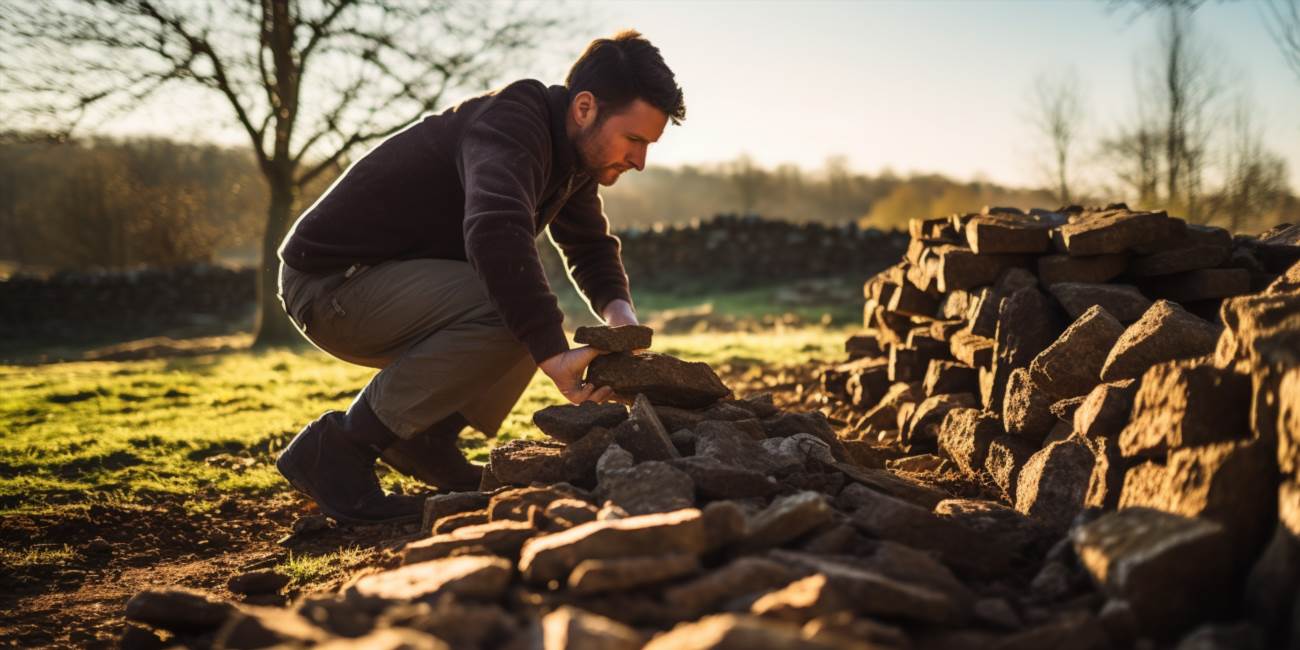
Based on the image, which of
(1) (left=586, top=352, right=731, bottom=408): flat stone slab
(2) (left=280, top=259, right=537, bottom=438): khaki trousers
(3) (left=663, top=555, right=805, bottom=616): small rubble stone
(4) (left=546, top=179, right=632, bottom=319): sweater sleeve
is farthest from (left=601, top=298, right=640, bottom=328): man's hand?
(3) (left=663, top=555, right=805, bottom=616): small rubble stone

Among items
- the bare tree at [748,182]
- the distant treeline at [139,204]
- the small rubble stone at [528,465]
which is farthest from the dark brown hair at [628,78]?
the bare tree at [748,182]

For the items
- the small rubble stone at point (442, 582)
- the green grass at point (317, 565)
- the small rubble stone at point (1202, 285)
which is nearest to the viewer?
the small rubble stone at point (442, 582)

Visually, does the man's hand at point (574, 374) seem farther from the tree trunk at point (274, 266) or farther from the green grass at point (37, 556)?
the tree trunk at point (274, 266)

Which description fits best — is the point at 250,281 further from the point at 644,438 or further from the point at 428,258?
the point at 644,438

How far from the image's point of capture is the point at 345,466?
335 centimetres

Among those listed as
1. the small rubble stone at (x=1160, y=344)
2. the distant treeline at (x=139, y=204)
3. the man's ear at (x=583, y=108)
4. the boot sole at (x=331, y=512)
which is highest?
the distant treeline at (x=139, y=204)

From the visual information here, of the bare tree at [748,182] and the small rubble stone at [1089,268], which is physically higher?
the bare tree at [748,182]

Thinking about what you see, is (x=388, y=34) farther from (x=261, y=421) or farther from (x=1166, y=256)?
(x=1166, y=256)

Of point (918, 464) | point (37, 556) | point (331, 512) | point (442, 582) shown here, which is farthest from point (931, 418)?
point (37, 556)

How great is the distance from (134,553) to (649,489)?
7.42ft

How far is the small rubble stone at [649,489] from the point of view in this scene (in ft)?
7.33

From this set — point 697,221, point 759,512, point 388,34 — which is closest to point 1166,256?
point 759,512

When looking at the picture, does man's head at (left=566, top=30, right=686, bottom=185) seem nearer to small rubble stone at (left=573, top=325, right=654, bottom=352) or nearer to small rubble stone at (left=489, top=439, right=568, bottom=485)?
small rubble stone at (left=573, top=325, right=654, bottom=352)

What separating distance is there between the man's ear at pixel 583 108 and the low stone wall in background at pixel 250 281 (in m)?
14.2
